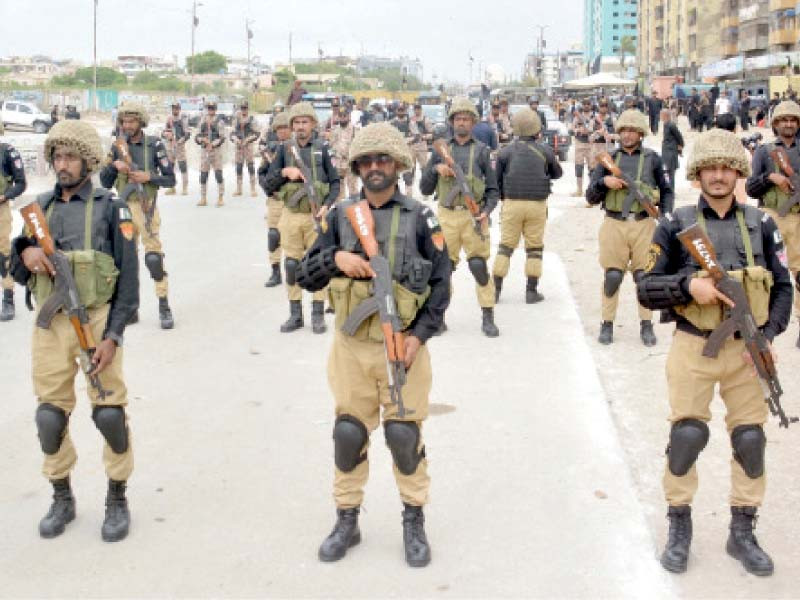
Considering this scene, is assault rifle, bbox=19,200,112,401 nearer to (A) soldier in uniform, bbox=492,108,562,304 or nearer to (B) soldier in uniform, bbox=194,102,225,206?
(A) soldier in uniform, bbox=492,108,562,304

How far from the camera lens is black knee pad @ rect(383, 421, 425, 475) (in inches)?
177

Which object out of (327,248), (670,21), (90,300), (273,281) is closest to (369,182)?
(327,248)

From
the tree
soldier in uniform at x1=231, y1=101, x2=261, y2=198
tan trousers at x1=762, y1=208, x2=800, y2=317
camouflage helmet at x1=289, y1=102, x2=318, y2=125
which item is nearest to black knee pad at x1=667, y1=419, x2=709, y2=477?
tan trousers at x1=762, y1=208, x2=800, y2=317

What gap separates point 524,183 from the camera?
32.4 feet

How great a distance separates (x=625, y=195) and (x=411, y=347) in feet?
14.8

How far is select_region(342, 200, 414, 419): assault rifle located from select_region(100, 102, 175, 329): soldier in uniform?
17.2 ft

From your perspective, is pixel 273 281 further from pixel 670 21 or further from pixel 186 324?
pixel 670 21

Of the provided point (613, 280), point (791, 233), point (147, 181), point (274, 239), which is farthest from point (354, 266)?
point (274, 239)

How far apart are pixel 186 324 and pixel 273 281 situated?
2022 mm

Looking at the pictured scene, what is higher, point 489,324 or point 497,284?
point 497,284

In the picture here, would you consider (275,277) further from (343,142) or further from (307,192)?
(343,142)

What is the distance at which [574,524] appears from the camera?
493 cm

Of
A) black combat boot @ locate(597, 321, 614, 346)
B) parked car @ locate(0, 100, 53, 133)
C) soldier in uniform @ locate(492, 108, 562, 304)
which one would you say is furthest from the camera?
parked car @ locate(0, 100, 53, 133)

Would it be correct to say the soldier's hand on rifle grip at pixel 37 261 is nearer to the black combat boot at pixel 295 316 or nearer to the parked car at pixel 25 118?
the black combat boot at pixel 295 316
